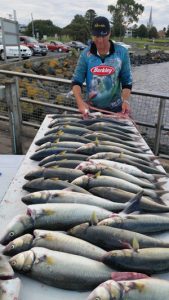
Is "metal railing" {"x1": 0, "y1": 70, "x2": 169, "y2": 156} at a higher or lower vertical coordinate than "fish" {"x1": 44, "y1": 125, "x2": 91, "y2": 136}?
lower

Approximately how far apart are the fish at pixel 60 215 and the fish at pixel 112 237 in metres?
0.13

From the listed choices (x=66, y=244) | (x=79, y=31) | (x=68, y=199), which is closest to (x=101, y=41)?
(x=68, y=199)

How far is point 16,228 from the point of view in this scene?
7.16 ft

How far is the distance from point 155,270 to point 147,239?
0.21m

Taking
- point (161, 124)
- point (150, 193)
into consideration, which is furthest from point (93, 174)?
point (161, 124)

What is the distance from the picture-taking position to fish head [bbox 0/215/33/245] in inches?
84.7

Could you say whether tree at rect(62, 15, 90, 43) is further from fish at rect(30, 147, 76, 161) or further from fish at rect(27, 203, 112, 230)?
fish at rect(27, 203, 112, 230)

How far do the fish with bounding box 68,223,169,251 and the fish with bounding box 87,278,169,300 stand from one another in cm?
29

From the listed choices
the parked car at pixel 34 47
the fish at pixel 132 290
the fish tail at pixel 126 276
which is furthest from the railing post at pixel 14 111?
the parked car at pixel 34 47

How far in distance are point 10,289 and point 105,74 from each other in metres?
3.44

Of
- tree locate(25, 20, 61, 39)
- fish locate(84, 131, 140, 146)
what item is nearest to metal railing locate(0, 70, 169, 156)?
fish locate(84, 131, 140, 146)

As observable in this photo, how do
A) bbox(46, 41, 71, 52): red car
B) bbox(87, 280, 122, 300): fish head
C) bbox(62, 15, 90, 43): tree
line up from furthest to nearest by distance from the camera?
1. bbox(62, 15, 90, 43): tree
2. bbox(46, 41, 71, 52): red car
3. bbox(87, 280, 122, 300): fish head

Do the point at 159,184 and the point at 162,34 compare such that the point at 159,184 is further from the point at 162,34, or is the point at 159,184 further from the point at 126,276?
the point at 162,34

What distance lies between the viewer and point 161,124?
20.6 feet
